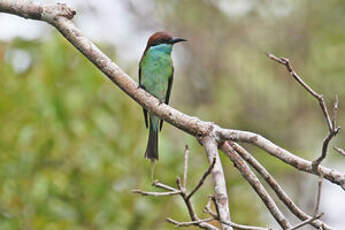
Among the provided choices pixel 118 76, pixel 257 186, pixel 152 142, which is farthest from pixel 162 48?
pixel 257 186

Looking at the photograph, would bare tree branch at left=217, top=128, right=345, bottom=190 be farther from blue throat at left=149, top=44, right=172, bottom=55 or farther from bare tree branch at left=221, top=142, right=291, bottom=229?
blue throat at left=149, top=44, right=172, bottom=55

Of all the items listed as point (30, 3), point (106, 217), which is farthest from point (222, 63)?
point (30, 3)

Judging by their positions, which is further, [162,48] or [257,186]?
[162,48]

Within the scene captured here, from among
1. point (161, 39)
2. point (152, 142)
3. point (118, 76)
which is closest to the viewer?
point (118, 76)

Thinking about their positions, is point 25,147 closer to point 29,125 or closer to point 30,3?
point 29,125

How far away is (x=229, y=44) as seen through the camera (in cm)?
952

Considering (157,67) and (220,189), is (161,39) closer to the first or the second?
(157,67)

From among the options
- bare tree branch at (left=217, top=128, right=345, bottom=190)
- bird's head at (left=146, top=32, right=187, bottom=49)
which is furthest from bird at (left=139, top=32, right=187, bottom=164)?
bare tree branch at (left=217, top=128, right=345, bottom=190)

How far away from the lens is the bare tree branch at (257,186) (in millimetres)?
2479

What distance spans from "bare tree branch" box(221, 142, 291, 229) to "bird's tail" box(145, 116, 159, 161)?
1.58 m

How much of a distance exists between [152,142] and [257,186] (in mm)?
2014

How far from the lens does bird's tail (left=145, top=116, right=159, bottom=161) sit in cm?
419

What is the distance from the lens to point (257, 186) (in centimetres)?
254

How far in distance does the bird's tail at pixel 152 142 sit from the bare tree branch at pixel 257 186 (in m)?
1.58
